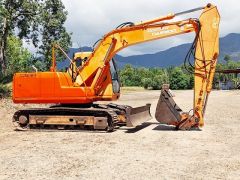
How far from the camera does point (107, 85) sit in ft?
51.0

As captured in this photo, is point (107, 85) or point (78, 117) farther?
point (107, 85)

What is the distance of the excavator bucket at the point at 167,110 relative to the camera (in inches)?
558

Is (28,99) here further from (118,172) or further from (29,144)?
(118,172)

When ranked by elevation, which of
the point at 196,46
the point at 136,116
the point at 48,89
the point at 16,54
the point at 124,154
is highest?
the point at 16,54

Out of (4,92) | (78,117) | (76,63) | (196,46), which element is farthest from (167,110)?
(4,92)

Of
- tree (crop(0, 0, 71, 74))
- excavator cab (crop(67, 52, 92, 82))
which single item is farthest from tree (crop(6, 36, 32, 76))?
excavator cab (crop(67, 52, 92, 82))

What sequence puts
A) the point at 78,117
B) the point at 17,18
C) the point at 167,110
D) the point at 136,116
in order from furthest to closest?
the point at 17,18 → the point at 136,116 → the point at 78,117 → the point at 167,110

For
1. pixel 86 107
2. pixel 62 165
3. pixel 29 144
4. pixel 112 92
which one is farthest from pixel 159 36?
pixel 62 165

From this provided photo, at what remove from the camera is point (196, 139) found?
39.9 feet

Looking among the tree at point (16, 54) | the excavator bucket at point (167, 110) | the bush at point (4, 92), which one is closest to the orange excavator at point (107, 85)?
the excavator bucket at point (167, 110)

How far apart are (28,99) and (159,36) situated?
5160 millimetres

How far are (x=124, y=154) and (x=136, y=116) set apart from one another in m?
5.52

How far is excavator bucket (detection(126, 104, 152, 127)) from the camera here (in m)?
14.1

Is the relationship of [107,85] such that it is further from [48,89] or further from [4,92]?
[4,92]
